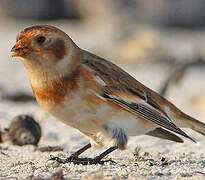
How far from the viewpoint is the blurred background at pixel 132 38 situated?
9.80 m

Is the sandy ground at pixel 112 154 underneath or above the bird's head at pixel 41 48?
underneath

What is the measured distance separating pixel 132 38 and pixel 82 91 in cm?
948

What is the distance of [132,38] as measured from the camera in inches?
557

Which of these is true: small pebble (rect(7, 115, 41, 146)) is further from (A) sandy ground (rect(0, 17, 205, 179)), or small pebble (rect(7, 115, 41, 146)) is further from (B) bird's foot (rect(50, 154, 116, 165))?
(B) bird's foot (rect(50, 154, 116, 165))

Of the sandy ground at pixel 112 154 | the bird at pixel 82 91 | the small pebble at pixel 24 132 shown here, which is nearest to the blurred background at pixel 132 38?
the sandy ground at pixel 112 154

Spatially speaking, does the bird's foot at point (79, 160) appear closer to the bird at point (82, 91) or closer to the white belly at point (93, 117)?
the bird at point (82, 91)

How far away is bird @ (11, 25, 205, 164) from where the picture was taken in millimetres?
4789

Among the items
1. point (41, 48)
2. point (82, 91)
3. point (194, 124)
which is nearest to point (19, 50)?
point (41, 48)

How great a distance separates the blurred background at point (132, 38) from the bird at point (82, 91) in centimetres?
262

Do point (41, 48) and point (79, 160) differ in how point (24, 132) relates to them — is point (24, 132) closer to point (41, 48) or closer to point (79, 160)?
point (79, 160)

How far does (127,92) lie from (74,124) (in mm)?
755

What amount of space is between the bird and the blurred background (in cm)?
262

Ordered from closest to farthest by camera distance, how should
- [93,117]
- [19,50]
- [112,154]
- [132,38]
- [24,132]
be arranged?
[19,50], [93,117], [112,154], [24,132], [132,38]

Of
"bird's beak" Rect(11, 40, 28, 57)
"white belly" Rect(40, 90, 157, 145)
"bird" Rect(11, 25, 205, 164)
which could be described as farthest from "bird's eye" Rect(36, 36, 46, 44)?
"white belly" Rect(40, 90, 157, 145)
